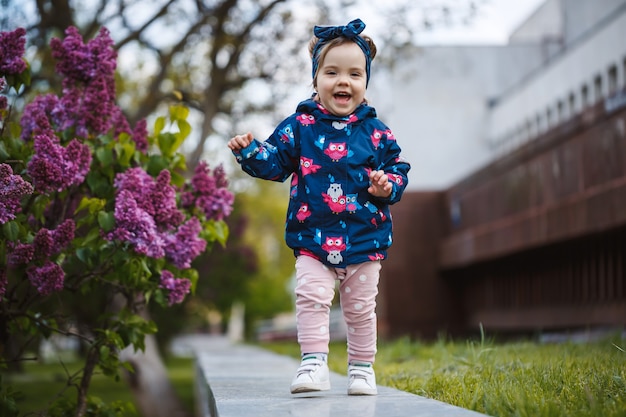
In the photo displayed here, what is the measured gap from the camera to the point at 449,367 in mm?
5230

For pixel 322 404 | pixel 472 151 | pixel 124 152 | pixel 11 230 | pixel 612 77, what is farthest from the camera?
pixel 472 151

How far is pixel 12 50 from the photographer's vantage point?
14.9 ft

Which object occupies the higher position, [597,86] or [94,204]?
[597,86]

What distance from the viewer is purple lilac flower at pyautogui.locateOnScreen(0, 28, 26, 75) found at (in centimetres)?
453

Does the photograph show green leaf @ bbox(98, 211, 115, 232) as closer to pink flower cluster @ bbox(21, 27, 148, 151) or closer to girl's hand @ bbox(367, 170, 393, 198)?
pink flower cluster @ bbox(21, 27, 148, 151)

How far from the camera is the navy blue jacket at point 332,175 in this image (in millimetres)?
4051

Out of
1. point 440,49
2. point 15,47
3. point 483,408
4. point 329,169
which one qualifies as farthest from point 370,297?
point 440,49

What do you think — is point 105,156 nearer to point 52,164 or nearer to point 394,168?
point 52,164

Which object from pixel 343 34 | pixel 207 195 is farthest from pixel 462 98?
pixel 343 34

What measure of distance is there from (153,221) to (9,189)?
75cm

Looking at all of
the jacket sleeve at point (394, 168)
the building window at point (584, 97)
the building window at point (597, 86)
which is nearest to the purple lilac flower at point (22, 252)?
the jacket sleeve at point (394, 168)

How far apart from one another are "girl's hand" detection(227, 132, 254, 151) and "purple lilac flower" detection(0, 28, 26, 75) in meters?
1.29

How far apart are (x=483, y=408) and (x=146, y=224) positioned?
6.09 ft

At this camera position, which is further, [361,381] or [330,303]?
[330,303]
